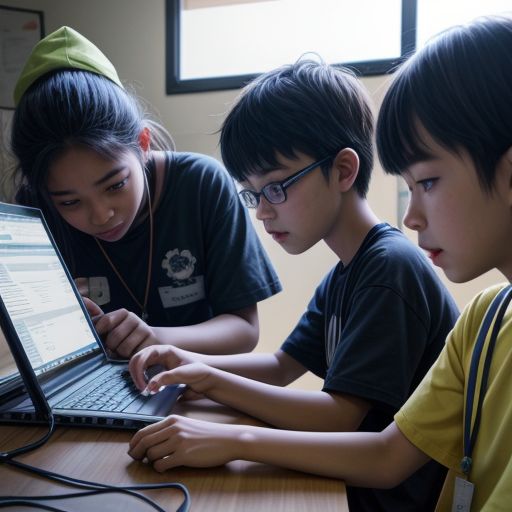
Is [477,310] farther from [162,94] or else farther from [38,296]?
[162,94]

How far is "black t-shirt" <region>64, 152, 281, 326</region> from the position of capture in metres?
1.06

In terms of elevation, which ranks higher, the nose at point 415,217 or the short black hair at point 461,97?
the short black hair at point 461,97

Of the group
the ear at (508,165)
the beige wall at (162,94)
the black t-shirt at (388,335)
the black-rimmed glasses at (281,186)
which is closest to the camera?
the ear at (508,165)

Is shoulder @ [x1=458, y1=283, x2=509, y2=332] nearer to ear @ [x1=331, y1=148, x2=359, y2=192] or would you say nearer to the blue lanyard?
the blue lanyard

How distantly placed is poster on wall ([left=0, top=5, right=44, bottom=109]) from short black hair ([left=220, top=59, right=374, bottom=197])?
138 cm

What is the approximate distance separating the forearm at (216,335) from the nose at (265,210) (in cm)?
25

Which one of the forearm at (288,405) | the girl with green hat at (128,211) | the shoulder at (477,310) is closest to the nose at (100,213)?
the girl with green hat at (128,211)

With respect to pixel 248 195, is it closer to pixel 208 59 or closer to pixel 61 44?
pixel 61 44

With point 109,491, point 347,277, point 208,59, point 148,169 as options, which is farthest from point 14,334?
point 208,59

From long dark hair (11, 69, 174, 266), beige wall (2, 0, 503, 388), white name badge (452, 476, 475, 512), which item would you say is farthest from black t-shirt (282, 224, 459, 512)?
beige wall (2, 0, 503, 388)

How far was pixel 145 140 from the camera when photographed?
40.6 inches

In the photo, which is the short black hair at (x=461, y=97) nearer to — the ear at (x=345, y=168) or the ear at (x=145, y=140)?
the ear at (x=345, y=168)

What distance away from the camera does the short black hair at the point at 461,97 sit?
1.72 feet

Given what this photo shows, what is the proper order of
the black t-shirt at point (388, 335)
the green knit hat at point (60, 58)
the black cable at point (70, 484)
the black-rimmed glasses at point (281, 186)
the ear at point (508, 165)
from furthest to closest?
1. the green knit hat at point (60, 58)
2. the black-rimmed glasses at point (281, 186)
3. the black t-shirt at point (388, 335)
4. the ear at point (508, 165)
5. the black cable at point (70, 484)
